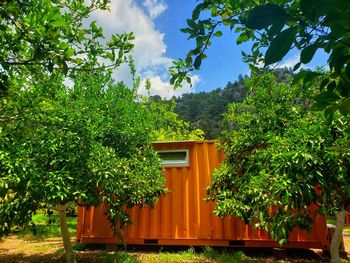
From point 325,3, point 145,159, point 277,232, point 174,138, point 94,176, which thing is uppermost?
point 174,138

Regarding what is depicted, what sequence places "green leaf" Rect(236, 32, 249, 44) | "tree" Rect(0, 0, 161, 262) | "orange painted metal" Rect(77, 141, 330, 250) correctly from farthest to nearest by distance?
"orange painted metal" Rect(77, 141, 330, 250), "tree" Rect(0, 0, 161, 262), "green leaf" Rect(236, 32, 249, 44)

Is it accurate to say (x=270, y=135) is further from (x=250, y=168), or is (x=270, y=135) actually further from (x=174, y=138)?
(x=174, y=138)

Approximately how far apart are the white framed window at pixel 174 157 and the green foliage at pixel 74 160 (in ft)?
6.74

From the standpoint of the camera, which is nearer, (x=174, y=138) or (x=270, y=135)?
(x=270, y=135)

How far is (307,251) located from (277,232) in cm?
495

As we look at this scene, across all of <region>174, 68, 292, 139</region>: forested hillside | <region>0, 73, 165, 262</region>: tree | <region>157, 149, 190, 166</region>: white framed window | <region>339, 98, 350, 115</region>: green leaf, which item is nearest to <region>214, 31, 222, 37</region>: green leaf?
<region>339, 98, 350, 115</region>: green leaf

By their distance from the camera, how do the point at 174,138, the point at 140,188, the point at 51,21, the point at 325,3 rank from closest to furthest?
1. the point at 325,3
2. the point at 51,21
3. the point at 140,188
4. the point at 174,138

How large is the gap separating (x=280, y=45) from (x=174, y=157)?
10.3 m

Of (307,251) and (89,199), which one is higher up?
(89,199)

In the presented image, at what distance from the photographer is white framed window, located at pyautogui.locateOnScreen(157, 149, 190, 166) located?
10.8 metres

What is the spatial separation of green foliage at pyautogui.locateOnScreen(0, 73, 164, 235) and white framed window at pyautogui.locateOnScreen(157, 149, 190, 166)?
80.9 inches

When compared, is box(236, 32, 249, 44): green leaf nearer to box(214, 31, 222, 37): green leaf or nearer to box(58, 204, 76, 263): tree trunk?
box(214, 31, 222, 37): green leaf

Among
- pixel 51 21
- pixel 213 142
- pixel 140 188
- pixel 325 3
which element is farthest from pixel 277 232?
pixel 325 3

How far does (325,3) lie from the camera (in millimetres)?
706
